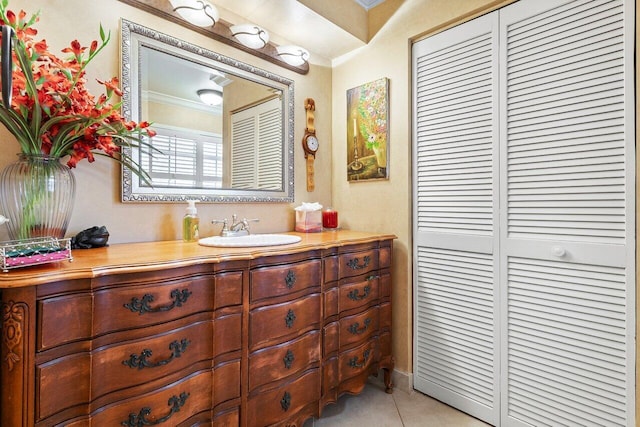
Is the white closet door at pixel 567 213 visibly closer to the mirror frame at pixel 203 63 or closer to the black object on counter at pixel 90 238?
the mirror frame at pixel 203 63

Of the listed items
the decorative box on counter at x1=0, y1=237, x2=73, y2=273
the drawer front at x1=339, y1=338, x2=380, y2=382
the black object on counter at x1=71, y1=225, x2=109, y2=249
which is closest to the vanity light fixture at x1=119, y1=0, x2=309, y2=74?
the black object on counter at x1=71, y1=225, x2=109, y2=249

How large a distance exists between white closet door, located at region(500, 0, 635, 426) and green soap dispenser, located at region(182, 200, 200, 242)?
1566 millimetres

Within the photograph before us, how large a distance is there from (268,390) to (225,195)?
3.36 feet

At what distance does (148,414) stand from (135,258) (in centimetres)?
52

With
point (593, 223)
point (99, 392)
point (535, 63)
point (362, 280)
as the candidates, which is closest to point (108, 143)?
point (99, 392)

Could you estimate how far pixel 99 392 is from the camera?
0.97 metres

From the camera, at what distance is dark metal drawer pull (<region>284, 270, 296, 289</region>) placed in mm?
1429

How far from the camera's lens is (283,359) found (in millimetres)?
1424

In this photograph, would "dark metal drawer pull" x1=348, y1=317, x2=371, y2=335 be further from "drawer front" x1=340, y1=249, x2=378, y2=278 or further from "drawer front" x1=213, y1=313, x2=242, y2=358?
"drawer front" x1=213, y1=313, x2=242, y2=358

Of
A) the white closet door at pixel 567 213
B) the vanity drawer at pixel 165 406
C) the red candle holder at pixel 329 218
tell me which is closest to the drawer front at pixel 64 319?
the vanity drawer at pixel 165 406

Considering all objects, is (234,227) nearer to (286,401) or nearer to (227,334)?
(227,334)

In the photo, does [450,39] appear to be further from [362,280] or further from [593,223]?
[362,280]

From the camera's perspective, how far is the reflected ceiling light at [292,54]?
2037mm

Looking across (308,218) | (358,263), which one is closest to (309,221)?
(308,218)
